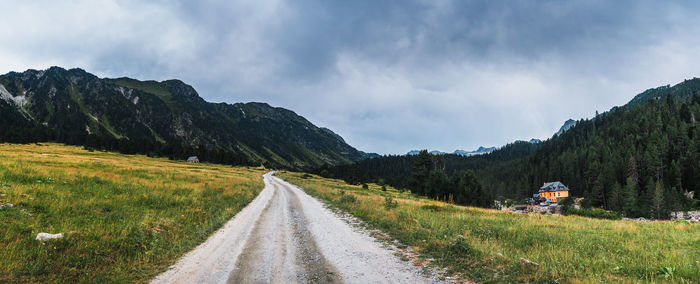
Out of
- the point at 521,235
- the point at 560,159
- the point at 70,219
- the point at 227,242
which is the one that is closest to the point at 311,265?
the point at 227,242

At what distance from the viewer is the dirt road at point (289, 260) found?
745 cm

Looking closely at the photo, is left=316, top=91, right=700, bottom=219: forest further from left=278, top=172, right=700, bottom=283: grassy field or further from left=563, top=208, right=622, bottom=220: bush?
left=278, top=172, right=700, bottom=283: grassy field

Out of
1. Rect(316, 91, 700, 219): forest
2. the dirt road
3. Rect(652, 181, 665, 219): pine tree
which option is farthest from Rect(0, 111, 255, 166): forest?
Rect(652, 181, 665, 219): pine tree

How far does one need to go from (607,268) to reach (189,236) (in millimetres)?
15613

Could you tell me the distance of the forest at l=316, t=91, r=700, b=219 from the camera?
8181 cm

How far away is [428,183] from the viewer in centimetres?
8306

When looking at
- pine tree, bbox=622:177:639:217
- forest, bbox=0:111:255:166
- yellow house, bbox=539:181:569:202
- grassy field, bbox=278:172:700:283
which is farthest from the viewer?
yellow house, bbox=539:181:569:202

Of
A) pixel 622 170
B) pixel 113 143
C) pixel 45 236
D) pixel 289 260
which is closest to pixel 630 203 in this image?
pixel 622 170

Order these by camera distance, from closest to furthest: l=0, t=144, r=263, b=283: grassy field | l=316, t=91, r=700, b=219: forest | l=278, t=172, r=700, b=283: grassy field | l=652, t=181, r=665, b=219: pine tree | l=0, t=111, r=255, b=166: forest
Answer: l=278, t=172, r=700, b=283: grassy field, l=0, t=144, r=263, b=283: grassy field, l=652, t=181, r=665, b=219: pine tree, l=316, t=91, r=700, b=219: forest, l=0, t=111, r=255, b=166: forest

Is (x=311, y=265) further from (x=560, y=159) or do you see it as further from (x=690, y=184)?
(x=560, y=159)

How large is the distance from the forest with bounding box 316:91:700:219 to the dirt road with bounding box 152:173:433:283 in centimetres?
4164

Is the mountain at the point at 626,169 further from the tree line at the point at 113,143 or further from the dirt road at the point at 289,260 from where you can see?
Result: the tree line at the point at 113,143

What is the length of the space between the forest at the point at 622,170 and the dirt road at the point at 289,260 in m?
41.6

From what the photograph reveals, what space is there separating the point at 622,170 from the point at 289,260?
157 m
